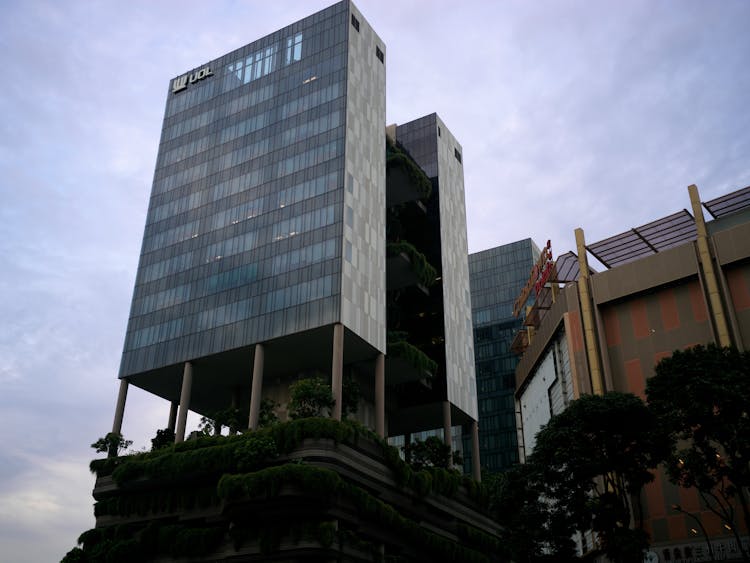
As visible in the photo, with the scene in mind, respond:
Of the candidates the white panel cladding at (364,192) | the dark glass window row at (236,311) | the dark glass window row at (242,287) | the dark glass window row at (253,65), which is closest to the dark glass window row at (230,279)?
the dark glass window row at (242,287)

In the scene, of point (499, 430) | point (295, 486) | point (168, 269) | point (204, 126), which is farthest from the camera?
point (499, 430)

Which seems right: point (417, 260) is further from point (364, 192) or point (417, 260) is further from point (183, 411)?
point (183, 411)

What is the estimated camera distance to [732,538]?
64.0m

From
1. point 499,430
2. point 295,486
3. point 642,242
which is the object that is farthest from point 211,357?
point 499,430

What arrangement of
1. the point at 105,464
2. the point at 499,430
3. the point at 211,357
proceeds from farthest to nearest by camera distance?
the point at 499,430, the point at 211,357, the point at 105,464

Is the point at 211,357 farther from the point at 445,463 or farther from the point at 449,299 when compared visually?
the point at 449,299

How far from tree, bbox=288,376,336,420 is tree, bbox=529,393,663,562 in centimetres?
1925

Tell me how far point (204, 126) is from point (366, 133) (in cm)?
2109

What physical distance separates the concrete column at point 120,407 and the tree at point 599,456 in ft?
143

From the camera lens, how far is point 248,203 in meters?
80.9

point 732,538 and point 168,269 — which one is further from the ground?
point 168,269

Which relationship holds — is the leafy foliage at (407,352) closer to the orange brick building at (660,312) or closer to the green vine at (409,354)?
the green vine at (409,354)

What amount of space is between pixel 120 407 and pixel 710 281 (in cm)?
6071

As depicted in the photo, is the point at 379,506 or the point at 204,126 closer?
the point at 379,506
